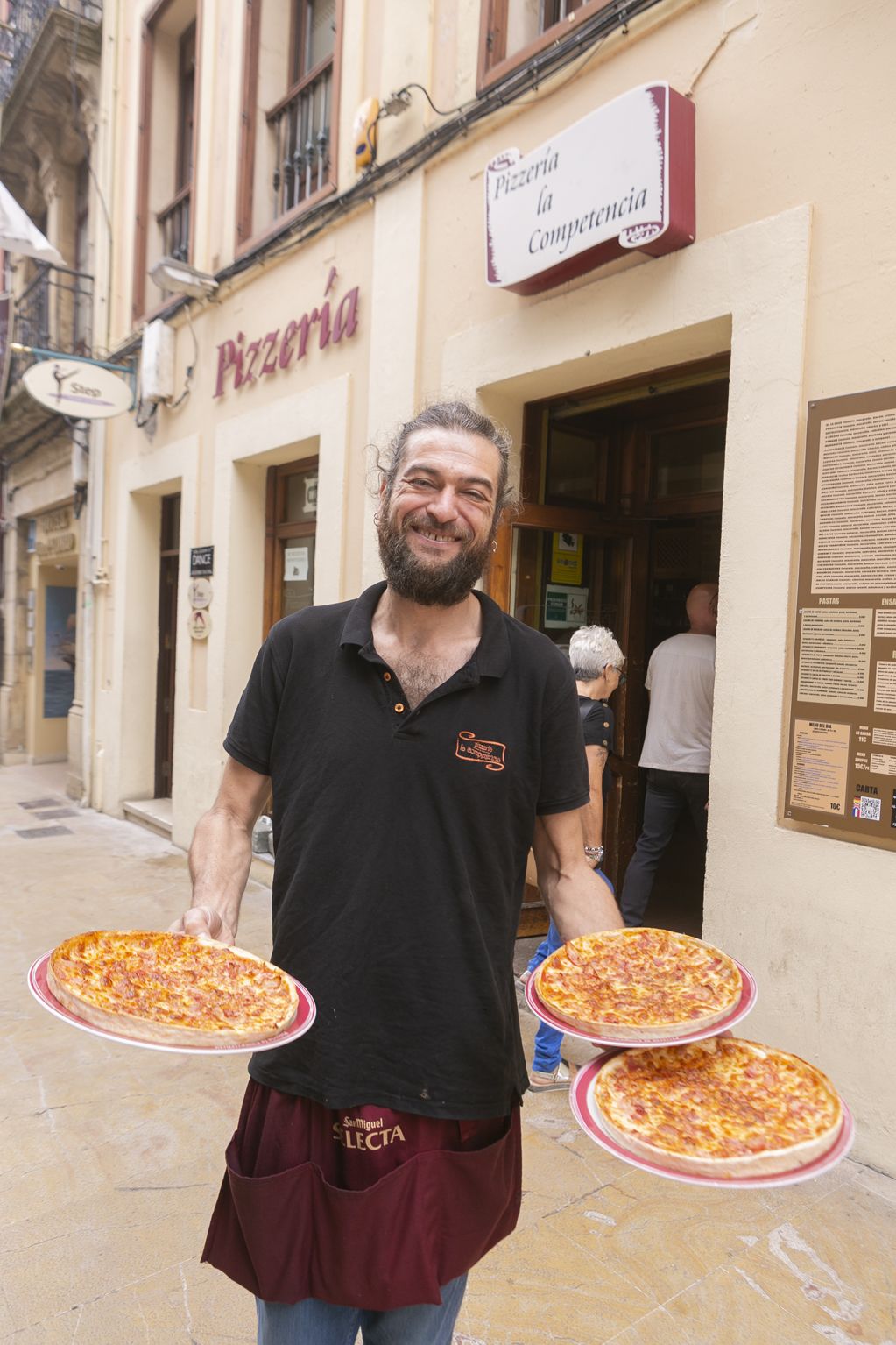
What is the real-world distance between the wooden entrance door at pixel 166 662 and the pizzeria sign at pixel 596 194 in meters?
6.18

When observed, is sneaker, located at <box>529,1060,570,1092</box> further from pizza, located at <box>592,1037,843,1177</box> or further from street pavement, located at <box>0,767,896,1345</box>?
pizza, located at <box>592,1037,843,1177</box>

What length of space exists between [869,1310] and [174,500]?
903cm

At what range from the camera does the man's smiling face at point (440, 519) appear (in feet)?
6.29

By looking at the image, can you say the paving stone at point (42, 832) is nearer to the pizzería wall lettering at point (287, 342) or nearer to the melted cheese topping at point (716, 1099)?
the pizzería wall lettering at point (287, 342)

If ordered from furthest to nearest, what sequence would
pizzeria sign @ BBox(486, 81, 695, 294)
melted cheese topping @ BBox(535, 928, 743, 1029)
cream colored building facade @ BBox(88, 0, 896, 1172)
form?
1. pizzeria sign @ BBox(486, 81, 695, 294)
2. cream colored building facade @ BBox(88, 0, 896, 1172)
3. melted cheese topping @ BBox(535, 928, 743, 1029)

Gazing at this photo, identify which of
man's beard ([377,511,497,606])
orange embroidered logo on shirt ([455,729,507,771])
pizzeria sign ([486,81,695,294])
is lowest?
orange embroidered logo on shirt ([455,729,507,771])

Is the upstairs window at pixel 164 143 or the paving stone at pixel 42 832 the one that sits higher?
the upstairs window at pixel 164 143

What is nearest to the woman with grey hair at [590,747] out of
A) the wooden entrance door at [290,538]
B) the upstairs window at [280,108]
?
the wooden entrance door at [290,538]

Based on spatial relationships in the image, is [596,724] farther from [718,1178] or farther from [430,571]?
[718,1178]

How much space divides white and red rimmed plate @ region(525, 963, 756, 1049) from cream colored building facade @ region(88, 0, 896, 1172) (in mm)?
1602

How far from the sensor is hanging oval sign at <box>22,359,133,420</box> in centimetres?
821

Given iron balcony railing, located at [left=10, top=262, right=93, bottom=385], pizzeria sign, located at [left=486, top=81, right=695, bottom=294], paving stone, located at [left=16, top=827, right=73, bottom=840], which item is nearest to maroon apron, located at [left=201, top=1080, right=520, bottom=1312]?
pizzeria sign, located at [left=486, top=81, right=695, bottom=294]

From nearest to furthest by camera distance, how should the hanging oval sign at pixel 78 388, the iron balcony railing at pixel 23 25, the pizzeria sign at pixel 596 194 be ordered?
the pizzeria sign at pixel 596 194 < the hanging oval sign at pixel 78 388 < the iron balcony railing at pixel 23 25

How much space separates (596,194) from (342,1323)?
4.13 m
